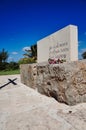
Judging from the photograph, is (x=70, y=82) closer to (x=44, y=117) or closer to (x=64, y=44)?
(x=44, y=117)

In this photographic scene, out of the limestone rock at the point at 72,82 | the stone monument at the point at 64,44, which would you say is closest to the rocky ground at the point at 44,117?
the limestone rock at the point at 72,82

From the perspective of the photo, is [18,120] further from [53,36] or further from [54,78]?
[53,36]

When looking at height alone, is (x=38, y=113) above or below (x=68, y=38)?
below

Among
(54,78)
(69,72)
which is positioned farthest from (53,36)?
(69,72)

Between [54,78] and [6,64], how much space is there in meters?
23.5

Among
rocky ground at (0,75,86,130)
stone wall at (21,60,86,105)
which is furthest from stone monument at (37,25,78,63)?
rocky ground at (0,75,86,130)

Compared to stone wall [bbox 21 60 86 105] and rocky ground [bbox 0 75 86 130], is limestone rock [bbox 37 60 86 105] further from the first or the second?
rocky ground [bbox 0 75 86 130]

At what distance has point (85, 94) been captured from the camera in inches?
134

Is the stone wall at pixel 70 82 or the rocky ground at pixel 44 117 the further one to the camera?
the stone wall at pixel 70 82

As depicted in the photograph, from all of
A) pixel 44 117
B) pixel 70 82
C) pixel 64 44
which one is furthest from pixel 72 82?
pixel 64 44

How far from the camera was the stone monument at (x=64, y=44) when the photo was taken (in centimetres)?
444

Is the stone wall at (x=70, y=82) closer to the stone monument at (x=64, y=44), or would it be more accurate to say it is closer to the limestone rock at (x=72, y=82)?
the limestone rock at (x=72, y=82)

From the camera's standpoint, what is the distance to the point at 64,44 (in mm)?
4773

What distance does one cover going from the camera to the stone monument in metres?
4.44
